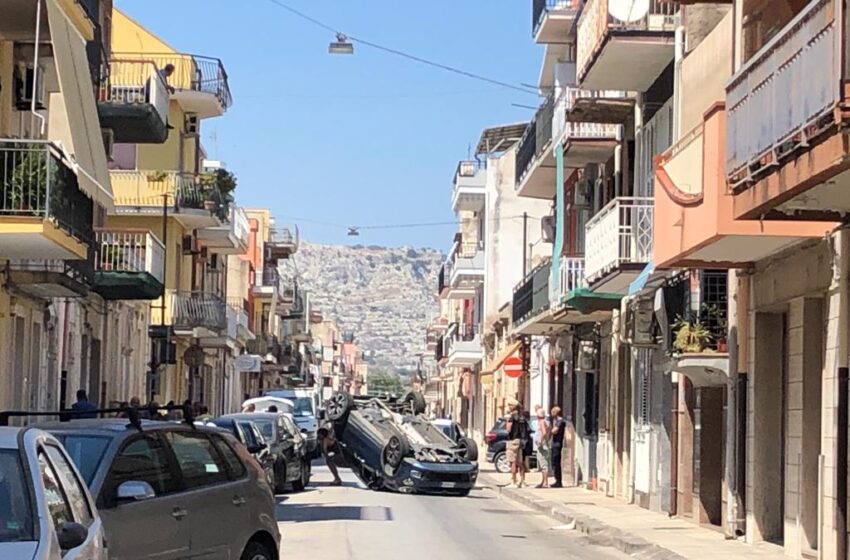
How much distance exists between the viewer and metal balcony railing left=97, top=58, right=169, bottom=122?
108ft

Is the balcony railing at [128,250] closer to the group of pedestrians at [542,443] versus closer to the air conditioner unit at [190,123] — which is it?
the group of pedestrians at [542,443]

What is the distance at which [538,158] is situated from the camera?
36.8 m

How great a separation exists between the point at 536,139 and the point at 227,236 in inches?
789

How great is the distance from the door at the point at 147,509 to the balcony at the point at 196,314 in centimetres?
3769

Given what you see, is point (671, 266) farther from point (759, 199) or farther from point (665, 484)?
point (665, 484)

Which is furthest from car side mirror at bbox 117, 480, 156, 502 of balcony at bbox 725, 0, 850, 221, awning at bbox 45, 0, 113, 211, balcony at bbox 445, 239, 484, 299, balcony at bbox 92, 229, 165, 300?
balcony at bbox 445, 239, 484, 299

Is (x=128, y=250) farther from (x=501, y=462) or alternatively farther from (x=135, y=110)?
(x=501, y=462)

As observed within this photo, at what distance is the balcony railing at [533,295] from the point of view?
114 feet

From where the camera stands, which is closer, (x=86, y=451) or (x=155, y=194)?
(x=86, y=451)

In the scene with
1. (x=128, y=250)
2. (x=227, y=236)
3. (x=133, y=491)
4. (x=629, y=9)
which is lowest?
(x=133, y=491)

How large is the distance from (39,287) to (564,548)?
1069cm

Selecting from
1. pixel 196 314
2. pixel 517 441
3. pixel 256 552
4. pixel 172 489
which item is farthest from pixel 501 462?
pixel 172 489

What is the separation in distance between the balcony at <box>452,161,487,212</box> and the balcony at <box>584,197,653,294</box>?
42952 mm

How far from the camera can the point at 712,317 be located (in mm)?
22531
